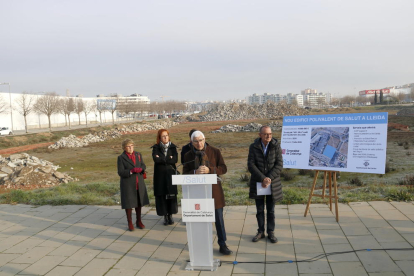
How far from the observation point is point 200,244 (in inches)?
192

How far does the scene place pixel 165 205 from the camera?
23.1 feet

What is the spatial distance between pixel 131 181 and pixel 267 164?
2635 mm

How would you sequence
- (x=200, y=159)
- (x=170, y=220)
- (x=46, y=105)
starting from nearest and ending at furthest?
(x=200, y=159) < (x=170, y=220) < (x=46, y=105)

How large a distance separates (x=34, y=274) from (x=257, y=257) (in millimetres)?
3131

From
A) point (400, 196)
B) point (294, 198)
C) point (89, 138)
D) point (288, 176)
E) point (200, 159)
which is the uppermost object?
point (200, 159)

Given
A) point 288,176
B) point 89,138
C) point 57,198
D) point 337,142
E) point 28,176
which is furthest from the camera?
point 89,138

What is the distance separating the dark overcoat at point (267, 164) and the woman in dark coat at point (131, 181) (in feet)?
7.31

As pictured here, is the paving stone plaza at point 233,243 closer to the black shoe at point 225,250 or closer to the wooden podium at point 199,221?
the black shoe at point 225,250

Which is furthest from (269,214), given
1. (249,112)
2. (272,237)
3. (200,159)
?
(249,112)

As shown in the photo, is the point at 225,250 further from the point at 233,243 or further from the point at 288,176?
the point at 288,176

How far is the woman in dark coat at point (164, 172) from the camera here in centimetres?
686

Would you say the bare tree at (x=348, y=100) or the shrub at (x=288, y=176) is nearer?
the shrub at (x=288, y=176)

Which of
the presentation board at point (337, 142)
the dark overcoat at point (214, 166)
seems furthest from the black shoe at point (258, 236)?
the presentation board at point (337, 142)

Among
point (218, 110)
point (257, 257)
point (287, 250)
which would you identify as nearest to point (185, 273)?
point (257, 257)
